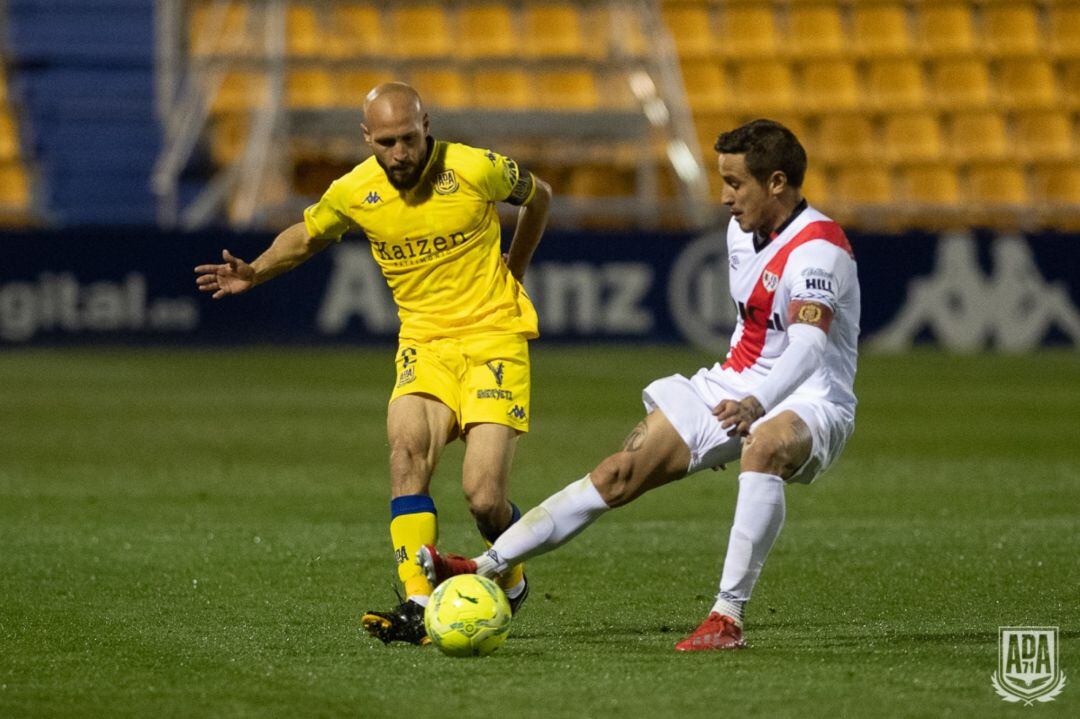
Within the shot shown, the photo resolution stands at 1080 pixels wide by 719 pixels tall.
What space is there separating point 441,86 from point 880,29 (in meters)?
6.09

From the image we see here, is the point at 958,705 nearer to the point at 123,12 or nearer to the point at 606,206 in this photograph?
the point at 606,206

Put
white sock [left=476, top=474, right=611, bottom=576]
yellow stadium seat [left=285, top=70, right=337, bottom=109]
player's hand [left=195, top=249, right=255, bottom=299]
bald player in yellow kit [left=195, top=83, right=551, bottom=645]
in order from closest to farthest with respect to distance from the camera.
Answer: white sock [left=476, top=474, right=611, bottom=576] → bald player in yellow kit [left=195, top=83, right=551, bottom=645] → player's hand [left=195, top=249, right=255, bottom=299] → yellow stadium seat [left=285, top=70, right=337, bottom=109]

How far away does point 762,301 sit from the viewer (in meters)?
5.96

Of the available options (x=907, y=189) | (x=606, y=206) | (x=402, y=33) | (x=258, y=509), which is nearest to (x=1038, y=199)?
(x=907, y=189)

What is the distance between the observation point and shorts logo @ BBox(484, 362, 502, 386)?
6418 mm

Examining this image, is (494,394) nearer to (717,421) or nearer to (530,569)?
(717,421)

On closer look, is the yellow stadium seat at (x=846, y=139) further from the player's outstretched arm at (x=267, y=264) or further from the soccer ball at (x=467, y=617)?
the soccer ball at (x=467, y=617)

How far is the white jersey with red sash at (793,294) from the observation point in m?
5.70

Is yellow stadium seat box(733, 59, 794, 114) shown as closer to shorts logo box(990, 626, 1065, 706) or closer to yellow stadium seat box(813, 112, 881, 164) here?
yellow stadium seat box(813, 112, 881, 164)

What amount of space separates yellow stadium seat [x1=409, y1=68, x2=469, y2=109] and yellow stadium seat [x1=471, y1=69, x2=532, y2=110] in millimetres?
191

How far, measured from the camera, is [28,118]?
22359mm

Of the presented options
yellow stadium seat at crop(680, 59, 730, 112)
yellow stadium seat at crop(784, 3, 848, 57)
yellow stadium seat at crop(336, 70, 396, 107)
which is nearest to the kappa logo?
yellow stadium seat at crop(680, 59, 730, 112)

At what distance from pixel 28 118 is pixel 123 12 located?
1.94 metres

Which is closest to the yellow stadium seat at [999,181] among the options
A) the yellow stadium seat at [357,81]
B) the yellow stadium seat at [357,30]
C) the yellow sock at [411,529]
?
the yellow stadium seat at [357,81]
